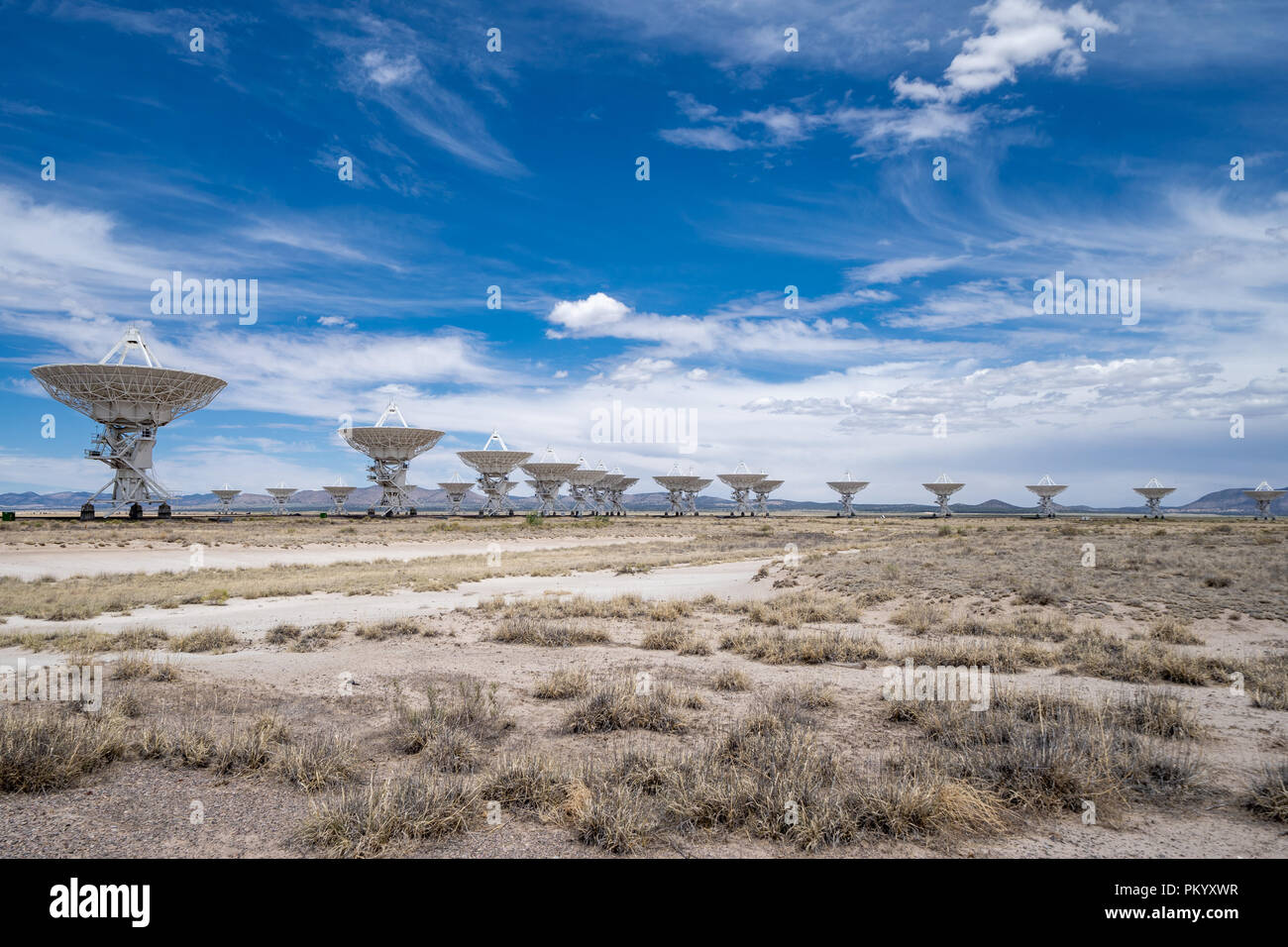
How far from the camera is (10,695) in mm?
8211

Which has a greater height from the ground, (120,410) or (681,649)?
(120,410)

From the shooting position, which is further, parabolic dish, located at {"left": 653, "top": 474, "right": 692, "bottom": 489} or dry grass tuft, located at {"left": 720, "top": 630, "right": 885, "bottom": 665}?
parabolic dish, located at {"left": 653, "top": 474, "right": 692, "bottom": 489}

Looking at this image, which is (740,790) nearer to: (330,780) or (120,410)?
(330,780)

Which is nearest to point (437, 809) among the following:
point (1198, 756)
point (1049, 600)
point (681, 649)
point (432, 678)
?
point (432, 678)

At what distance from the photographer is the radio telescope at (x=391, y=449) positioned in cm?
8100

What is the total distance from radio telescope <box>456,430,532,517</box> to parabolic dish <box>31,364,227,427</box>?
34485mm

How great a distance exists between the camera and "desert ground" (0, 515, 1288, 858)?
4.88 metres

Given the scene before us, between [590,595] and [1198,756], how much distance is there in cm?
1588

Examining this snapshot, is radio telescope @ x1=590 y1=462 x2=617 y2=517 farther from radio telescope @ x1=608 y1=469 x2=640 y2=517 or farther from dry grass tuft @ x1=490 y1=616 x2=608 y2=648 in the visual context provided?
dry grass tuft @ x1=490 y1=616 x2=608 y2=648

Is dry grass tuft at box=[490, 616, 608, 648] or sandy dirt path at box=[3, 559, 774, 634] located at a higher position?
dry grass tuft at box=[490, 616, 608, 648]

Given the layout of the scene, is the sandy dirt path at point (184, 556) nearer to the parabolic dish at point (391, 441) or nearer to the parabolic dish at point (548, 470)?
the parabolic dish at point (391, 441)

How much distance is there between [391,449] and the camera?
84.2m

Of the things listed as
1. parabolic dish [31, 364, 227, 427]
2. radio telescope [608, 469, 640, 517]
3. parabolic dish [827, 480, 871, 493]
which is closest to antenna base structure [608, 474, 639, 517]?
radio telescope [608, 469, 640, 517]
